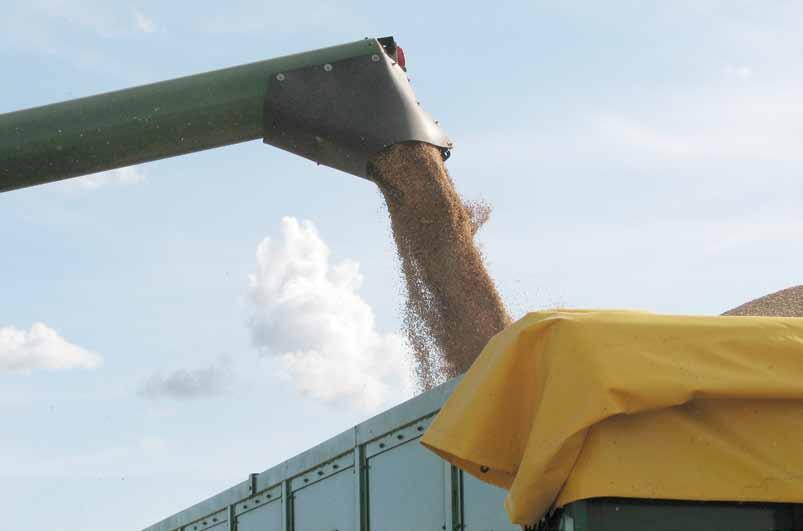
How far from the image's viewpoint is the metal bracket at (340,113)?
589 centimetres

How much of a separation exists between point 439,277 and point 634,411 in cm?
A: 357

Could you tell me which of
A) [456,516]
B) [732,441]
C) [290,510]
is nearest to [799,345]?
[732,441]

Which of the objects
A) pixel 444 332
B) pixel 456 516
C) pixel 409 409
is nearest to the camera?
pixel 456 516

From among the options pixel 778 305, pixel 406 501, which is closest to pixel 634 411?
pixel 406 501

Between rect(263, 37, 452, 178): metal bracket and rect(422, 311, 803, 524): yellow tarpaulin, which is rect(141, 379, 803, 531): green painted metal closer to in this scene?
rect(422, 311, 803, 524): yellow tarpaulin

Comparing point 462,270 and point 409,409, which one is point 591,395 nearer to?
point 409,409

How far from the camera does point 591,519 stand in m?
2.80

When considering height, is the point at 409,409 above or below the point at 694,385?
above

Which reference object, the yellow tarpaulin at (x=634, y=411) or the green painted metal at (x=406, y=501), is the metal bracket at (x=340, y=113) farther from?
the yellow tarpaulin at (x=634, y=411)

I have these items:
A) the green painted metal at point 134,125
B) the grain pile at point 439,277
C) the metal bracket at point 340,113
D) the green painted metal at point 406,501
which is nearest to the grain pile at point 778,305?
the grain pile at point 439,277

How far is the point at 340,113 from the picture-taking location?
5.89m

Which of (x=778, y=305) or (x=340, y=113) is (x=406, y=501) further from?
(x=778, y=305)

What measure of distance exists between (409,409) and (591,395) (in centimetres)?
176


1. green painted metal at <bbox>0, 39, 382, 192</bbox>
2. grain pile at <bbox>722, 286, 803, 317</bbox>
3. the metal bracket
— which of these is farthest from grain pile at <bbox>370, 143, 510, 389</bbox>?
grain pile at <bbox>722, 286, 803, 317</bbox>
